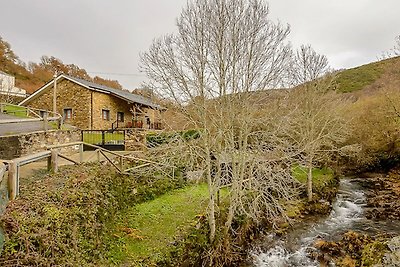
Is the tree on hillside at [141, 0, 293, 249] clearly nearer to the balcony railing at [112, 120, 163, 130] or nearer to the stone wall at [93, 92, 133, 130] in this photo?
the stone wall at [93, 92, 133, 130]

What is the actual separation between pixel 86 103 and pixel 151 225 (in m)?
16.4

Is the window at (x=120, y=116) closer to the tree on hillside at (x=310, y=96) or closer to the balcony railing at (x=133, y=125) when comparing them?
the balcony railing at (x=133, y=125)

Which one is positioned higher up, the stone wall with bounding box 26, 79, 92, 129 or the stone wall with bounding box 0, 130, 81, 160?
the stone wall with bounding box 26, 79, 92, 129

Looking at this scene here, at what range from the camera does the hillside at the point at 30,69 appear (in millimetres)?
45250

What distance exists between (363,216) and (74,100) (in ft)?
71.3

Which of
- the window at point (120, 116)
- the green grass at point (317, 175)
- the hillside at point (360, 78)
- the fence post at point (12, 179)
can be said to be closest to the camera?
the fence post at point (12, 179)

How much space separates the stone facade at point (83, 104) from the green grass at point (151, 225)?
36.8 feet

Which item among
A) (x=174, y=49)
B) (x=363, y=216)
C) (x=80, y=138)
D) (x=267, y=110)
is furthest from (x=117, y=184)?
(x=363, y=216)

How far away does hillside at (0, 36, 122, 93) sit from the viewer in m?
45.2

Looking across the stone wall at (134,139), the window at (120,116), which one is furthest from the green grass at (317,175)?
the window at (120,116)

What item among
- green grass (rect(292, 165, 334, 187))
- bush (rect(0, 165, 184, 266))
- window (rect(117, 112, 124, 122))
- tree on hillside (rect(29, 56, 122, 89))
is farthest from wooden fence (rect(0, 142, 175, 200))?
tree on hillside (rect(29, 56, 122, 89))

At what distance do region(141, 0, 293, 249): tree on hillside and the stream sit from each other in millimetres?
1618

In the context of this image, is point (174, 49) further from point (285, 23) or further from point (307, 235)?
→ point (307, 235)

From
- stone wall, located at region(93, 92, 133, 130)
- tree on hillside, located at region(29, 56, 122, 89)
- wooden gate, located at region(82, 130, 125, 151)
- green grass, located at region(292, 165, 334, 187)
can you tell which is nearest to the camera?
wooden gate, located at region(82, 130, 125, 151)
